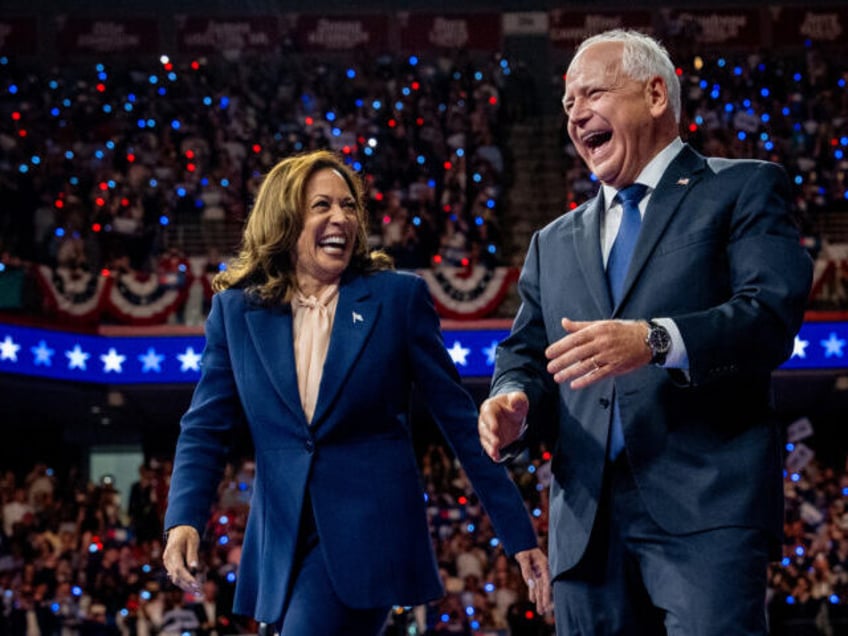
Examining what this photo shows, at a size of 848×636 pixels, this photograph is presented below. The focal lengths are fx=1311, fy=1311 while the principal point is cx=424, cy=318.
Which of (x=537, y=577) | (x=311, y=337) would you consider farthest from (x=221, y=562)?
A: (x=537, y=577)

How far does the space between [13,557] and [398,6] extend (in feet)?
37.2

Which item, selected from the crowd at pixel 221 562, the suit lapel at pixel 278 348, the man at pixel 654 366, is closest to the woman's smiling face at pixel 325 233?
the suit lapel at pixel 278 348

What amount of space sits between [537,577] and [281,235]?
1.00 metres

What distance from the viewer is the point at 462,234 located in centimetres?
1459

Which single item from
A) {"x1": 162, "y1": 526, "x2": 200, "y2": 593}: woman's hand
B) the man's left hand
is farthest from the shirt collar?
{"x1": 162, "y1": 526, "x2": 200, "y2": 593}: woman's hand

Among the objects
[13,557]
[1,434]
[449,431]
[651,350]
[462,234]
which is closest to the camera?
[651,350]

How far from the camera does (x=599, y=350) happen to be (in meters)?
2.12

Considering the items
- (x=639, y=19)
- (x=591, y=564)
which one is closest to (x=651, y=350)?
(x=591, y=564)

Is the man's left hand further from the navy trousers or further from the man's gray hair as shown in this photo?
the man's gray hair

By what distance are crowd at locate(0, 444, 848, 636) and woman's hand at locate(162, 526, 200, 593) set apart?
244 inches

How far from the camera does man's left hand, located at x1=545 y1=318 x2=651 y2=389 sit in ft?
6.97

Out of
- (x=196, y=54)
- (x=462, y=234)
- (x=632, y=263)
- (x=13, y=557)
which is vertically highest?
(x=196, y=54)

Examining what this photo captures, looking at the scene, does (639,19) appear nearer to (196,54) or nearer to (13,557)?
(196,54)

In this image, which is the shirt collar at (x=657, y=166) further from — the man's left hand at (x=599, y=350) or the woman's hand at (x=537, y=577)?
the woman's hand at (x=537, y=577)
